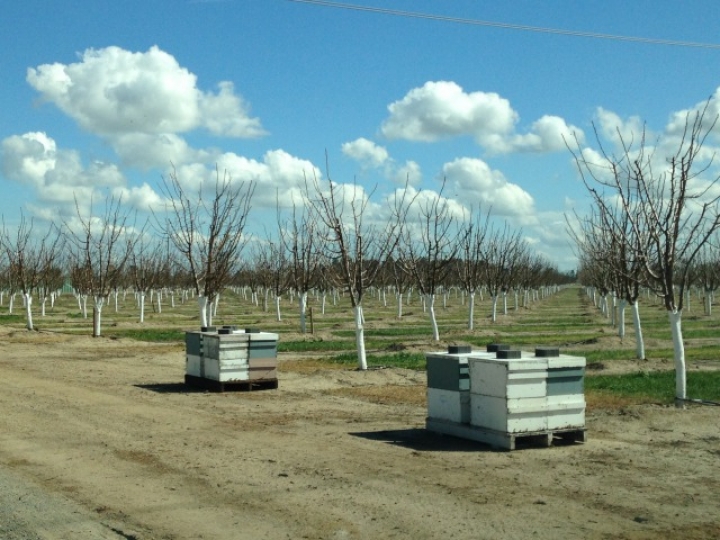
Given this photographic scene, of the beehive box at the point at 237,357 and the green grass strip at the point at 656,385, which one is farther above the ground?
the beehive box at the point at 237,357

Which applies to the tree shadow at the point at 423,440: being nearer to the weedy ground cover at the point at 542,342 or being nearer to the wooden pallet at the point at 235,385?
the weedy ground cover at the point at 542,342

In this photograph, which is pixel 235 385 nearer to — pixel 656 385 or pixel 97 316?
pixel 656 385

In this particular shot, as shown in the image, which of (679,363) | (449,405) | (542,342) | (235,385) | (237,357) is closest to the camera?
(449,405)

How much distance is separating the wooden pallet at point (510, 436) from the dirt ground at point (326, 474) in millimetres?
163

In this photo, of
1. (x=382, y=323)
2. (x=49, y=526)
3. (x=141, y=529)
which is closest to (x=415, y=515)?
(x=141, y=529)

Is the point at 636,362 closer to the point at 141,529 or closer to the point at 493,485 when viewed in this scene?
the point at 493,485

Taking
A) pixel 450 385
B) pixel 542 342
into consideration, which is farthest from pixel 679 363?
pixel 542 342

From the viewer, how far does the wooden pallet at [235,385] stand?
18.4 metres

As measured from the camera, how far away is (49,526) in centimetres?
769

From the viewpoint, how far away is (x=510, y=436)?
11.0m

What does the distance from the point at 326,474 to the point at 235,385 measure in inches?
360

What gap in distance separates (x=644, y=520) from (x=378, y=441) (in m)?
4.93

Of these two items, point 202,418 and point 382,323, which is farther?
point 382,323

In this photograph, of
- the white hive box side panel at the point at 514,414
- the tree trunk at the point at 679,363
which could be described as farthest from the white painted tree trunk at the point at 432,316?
the white hive box side panel at the point at 514,414
